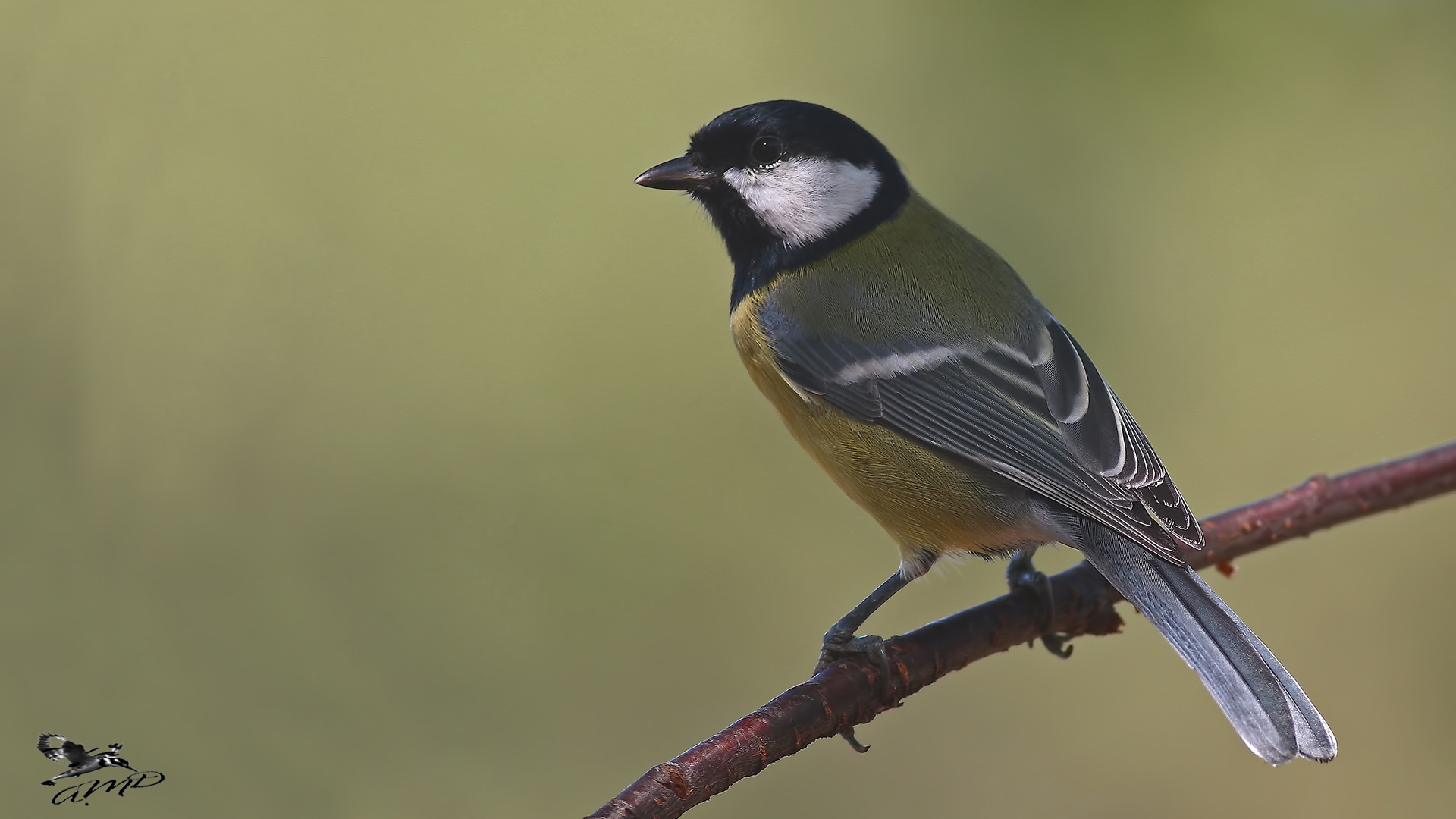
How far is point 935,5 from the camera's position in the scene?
287cm

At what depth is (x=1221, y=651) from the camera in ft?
5.62

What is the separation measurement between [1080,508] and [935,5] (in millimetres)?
1488

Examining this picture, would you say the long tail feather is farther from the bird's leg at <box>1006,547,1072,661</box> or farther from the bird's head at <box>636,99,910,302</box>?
the bird's head at <box>636,99,910,302</box>

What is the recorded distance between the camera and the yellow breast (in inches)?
78.4

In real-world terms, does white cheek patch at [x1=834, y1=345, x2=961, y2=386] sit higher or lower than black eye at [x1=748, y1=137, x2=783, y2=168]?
lower

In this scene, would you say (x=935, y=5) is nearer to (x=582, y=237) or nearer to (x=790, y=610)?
(x=582, y=237)

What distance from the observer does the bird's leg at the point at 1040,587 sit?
1955mm

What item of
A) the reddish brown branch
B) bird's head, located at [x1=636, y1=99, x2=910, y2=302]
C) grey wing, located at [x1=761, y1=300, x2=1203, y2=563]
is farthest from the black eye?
the reddish brown branch

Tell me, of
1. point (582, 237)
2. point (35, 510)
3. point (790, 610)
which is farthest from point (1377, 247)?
point (35, 510)

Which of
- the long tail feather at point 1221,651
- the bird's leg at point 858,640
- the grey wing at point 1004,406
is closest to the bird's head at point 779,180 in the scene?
the grey wing at point 1004,406

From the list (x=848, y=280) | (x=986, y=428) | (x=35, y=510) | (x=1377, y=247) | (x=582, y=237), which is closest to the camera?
(x=986, y=428)

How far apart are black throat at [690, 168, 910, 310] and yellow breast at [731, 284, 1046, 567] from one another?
0.82 feet

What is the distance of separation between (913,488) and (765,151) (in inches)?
26.8

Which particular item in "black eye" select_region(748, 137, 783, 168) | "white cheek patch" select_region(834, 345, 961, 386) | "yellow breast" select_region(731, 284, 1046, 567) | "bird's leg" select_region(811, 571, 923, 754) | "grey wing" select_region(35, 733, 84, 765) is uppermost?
"black eye" select_region(748, 137, 783, 168)
